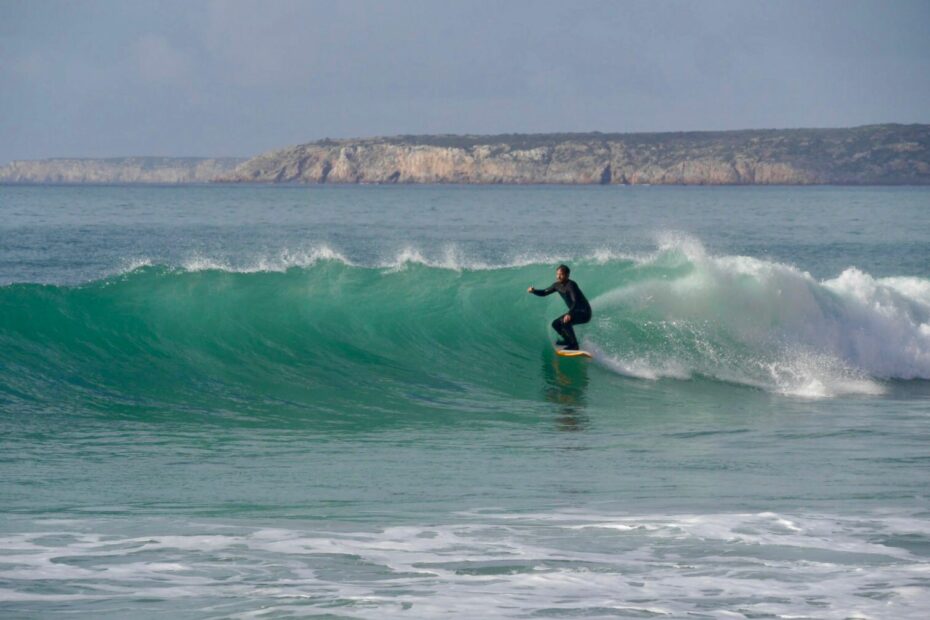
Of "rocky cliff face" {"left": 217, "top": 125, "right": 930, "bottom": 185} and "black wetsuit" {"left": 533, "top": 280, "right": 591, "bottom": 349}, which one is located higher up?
"rocky cliff face" {"left": 217, "top": 125, "right": 930, "bottom": 185}

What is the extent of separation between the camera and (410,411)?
12578 mm

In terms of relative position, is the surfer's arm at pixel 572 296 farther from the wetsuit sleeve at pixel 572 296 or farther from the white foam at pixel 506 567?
the white foam at pixel 506 567

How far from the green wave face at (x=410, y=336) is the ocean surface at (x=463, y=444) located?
0.18ft

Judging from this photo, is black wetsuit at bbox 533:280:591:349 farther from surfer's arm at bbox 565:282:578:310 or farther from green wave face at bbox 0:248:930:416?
green wave face at bbox 0:248:930:416

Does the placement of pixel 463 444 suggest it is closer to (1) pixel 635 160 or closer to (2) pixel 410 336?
(2) pixel 410 336

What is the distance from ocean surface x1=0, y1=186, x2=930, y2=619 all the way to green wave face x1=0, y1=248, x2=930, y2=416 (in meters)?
0.06

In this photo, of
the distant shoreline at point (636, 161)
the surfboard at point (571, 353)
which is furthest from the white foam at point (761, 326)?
the distant shoreline at point (636, 161)

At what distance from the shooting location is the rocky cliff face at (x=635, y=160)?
149 meters

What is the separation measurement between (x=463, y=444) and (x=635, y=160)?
475 feet

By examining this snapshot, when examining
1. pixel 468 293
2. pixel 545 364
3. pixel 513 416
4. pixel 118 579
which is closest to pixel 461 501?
pixel 118 579

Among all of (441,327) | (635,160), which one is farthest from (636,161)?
(441,327)

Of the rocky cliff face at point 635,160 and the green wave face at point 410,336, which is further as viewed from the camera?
the rocky cliff face at point 635,160

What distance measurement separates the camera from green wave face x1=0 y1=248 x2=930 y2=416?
1344cm

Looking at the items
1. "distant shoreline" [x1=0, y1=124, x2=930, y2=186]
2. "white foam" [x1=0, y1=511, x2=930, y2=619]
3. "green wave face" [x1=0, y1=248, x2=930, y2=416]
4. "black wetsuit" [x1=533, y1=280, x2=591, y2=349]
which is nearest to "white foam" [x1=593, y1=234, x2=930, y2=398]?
"green wave face" [x1=0, y1=248, x2=930, y2=416]
